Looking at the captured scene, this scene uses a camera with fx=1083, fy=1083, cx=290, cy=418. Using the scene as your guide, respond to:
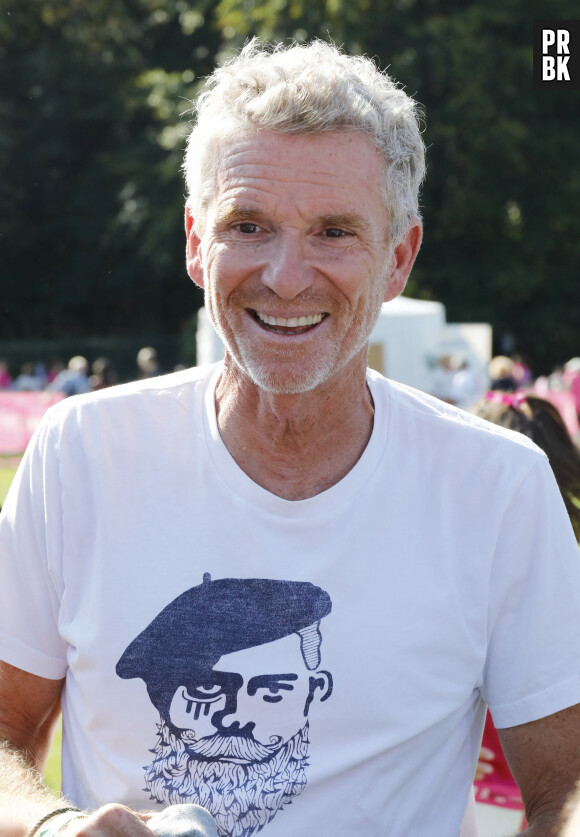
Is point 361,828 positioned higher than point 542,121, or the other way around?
point 542,121

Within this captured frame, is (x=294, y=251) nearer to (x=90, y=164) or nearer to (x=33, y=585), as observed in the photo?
(x=33, y=585)

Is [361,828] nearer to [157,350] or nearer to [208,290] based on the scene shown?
[208,290]

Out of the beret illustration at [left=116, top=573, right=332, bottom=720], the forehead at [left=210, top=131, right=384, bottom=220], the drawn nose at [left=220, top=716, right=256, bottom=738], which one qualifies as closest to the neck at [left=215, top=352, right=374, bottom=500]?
the beret illustration at [left=116, top=573, right=332, bottom=720]

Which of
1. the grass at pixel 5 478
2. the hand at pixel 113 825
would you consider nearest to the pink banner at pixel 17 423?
the grass at pixel 5 478

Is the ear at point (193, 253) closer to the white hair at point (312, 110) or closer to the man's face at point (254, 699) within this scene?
the white hair at point (312, 110)

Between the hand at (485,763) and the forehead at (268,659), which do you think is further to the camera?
the hand at (485,763)

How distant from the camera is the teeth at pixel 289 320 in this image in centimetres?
208

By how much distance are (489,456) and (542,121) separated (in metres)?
31.4

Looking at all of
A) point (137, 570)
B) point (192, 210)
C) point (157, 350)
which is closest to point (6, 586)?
point (137, 570)

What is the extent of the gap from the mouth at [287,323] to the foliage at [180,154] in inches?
1029

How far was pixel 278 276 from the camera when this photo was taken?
2.02 meters

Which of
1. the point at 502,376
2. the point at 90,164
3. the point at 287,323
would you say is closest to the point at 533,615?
the point at 287,323

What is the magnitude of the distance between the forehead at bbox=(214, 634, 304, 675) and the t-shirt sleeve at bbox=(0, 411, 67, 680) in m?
0.34

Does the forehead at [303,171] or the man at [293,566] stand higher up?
the forehead at [303,171]
